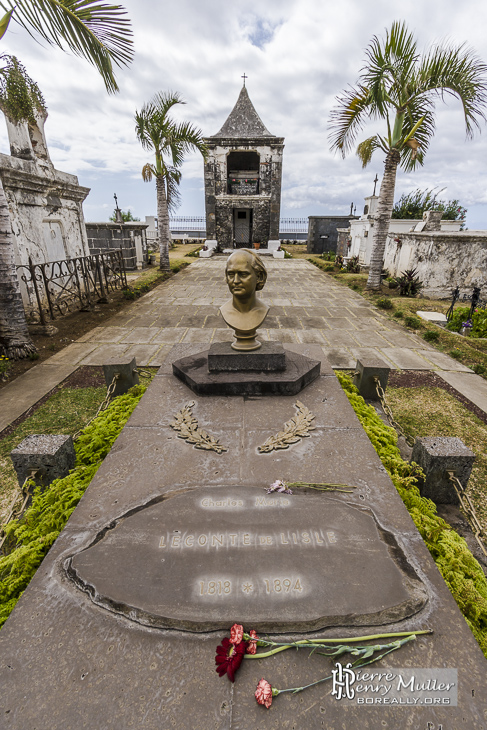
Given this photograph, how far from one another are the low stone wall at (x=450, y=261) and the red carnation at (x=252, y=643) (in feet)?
40.3

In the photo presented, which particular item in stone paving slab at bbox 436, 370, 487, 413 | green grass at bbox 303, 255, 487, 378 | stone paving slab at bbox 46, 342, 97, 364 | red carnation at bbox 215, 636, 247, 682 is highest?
red carnation at bbox 215, 636, 247, 682

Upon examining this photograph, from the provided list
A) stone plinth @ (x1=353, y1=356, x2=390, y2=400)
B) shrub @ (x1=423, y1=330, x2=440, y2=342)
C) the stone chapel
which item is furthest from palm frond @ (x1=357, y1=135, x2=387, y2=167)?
the stone chapel

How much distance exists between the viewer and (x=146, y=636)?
5.16ft

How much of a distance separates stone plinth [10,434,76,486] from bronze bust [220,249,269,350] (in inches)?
73.8


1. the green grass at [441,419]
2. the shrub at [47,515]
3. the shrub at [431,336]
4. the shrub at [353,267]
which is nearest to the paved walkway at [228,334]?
the shrub at [431,336]

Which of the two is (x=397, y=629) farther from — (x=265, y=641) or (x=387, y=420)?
(x=387, y=420)

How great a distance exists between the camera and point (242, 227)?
80.9 feet

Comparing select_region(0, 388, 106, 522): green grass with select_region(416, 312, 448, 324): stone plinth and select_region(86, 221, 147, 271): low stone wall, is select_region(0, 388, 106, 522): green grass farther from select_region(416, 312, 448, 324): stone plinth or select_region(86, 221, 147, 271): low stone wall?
select_region(86, 221, 147, 271): low stone wall

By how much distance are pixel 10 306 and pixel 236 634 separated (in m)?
6.55

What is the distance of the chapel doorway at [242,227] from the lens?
79.6 feet

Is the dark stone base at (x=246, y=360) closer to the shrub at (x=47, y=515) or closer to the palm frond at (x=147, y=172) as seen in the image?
the shrub at (x=47, y=515)

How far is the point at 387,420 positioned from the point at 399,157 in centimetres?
958

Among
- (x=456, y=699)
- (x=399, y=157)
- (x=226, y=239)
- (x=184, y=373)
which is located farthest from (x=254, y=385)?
A: (x=226, y=239)

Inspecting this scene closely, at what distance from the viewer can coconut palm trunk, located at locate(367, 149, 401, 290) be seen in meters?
10.4
